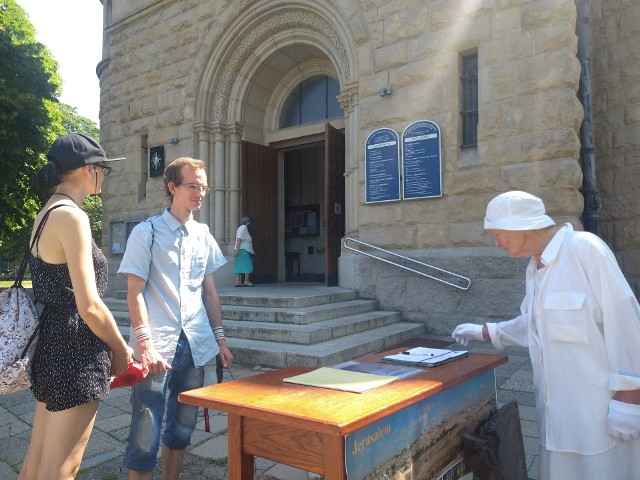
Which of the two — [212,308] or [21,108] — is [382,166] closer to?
[212,308]

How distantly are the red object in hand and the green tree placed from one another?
46.5 feet

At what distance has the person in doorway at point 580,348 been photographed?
189cm

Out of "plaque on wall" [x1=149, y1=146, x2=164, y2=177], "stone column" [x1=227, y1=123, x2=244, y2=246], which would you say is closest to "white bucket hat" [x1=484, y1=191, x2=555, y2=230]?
"stone column" [x1=227, y1=123, x2=244, y2=246]

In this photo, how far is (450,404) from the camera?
2.12 m

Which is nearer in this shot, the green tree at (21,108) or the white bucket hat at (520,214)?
the white bucket hat at (520,214)

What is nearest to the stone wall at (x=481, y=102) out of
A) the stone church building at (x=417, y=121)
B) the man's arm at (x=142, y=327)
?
the stone church building at (x=417, y=121)

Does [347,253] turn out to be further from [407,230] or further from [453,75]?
[453,75]

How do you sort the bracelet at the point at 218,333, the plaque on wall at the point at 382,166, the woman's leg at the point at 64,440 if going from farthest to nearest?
the plaque on wall at the point at 382,166 < the bracelet at the point at 218,333 < the woman's leg at the point at 64,440

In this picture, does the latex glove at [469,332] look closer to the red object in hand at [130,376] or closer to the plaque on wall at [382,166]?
the red object in hand at [130,376]

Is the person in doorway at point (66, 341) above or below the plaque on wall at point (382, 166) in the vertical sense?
below

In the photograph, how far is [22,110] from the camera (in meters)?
13.8

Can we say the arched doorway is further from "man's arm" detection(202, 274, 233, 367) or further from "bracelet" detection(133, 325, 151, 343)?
"bracelet" detection(133, 325, 151, 343)

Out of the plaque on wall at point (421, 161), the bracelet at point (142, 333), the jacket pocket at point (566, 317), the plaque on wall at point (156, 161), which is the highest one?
the plaque on wall at point (156, 161)

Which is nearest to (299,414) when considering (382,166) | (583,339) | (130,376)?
(130,376)
